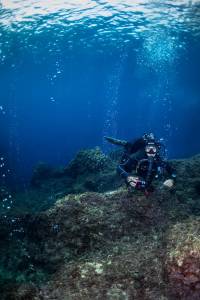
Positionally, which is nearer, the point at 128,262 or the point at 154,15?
the point at 128,262

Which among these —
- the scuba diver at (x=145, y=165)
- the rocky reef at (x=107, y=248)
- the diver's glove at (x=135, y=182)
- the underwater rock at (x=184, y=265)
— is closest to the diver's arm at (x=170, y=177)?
the scuba diver at (x=145, y=165)

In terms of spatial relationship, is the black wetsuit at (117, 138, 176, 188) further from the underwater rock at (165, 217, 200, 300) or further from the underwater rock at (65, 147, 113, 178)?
the underwater rock at (65, 147, 113, 178)

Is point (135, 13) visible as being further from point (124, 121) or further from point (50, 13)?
point (124, 121)

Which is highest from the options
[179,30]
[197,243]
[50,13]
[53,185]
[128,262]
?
[50,13]

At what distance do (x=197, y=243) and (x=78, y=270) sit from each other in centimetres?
213

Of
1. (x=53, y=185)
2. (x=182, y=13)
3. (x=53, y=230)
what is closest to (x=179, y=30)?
(x=182, y=13)

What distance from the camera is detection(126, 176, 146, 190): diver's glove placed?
775 cm

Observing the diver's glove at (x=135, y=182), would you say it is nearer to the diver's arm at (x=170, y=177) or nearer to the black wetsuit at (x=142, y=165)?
the black wetsuit at (x=142, y=165)

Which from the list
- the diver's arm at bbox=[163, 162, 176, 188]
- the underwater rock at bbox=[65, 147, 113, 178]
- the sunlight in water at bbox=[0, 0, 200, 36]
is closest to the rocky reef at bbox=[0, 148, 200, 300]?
the diver's arm at bbox=[163, 162, 176, 188]

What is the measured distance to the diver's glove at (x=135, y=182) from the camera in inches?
305

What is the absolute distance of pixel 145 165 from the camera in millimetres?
8047

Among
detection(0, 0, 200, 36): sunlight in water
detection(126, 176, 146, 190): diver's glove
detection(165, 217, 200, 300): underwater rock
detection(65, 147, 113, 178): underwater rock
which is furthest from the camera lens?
detection(0, 0, 200, 36): sunlight in water

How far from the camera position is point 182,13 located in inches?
836

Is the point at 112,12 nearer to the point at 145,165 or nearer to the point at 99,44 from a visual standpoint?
the point at 99,44
